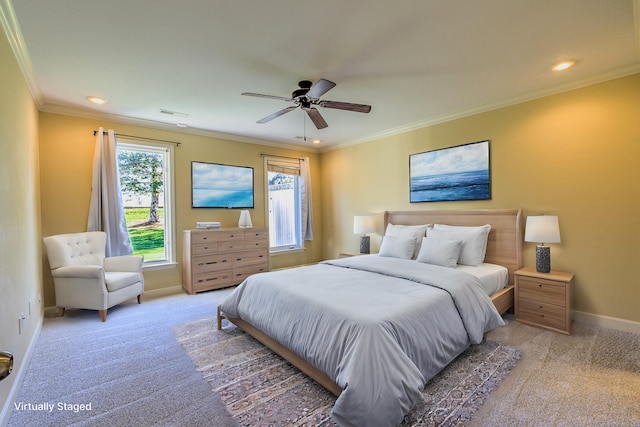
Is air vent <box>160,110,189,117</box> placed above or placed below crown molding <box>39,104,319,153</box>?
above

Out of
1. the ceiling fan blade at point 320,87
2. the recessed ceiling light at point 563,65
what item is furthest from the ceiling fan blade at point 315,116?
the recessed ceiling light at point 563,65

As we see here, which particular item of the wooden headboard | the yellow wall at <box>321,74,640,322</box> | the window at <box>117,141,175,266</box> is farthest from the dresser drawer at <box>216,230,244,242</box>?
the yellow wall at <box>321,74,640,322</box>

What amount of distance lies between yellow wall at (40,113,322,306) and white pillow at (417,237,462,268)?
10.1ft

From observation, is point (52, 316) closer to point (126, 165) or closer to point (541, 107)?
point (126, 165)

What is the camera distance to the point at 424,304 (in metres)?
2.10

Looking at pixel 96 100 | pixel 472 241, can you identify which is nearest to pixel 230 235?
pixel 96 100

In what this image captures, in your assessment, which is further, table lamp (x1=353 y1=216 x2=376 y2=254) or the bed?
table lamp (x1=353 y1=216 x2=376 y2=254)

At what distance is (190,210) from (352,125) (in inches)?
116

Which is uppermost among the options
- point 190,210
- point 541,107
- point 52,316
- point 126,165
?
point 541,107

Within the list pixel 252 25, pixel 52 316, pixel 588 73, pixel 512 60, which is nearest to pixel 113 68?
pixel 252 25

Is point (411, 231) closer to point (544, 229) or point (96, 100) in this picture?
point (544, 229)

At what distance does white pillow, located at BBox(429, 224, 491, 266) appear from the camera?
136 inches

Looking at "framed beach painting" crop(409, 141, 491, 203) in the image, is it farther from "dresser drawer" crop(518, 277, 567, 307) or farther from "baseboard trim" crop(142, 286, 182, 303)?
"baseboard trim" crop(142, 286, 182, 303)

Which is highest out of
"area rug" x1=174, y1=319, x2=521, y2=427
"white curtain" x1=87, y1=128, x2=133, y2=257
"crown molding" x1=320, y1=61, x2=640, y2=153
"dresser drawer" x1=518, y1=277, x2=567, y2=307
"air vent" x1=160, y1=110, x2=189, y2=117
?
"air vent" x1=160, y1=110, x2=189, y2=117
